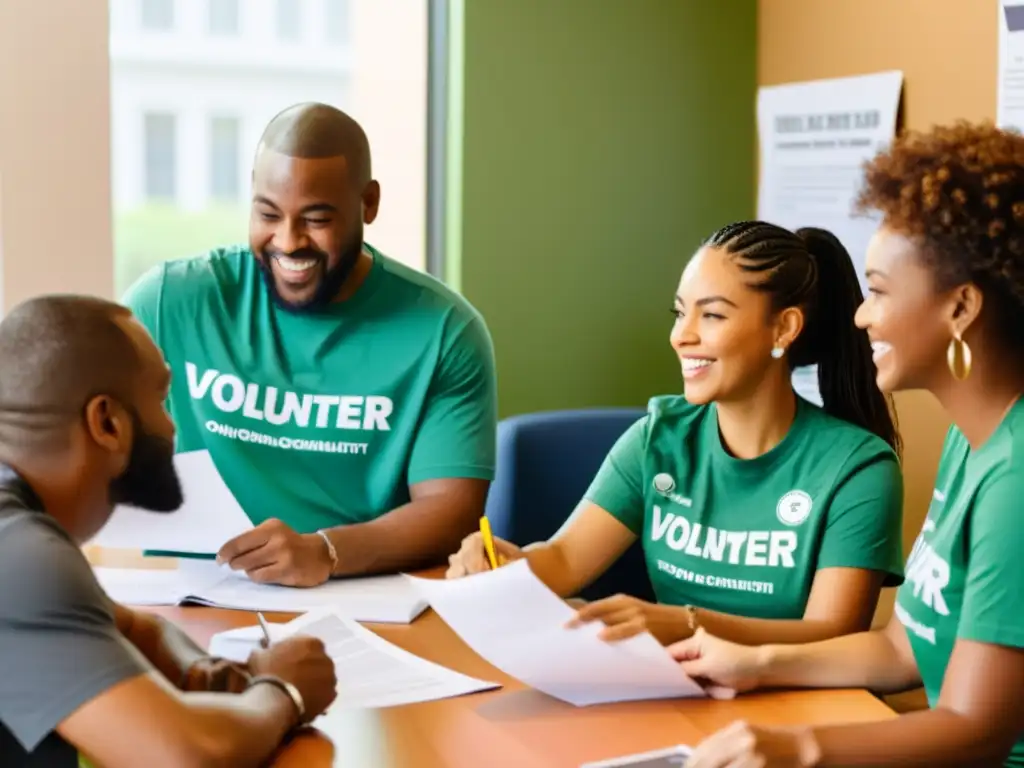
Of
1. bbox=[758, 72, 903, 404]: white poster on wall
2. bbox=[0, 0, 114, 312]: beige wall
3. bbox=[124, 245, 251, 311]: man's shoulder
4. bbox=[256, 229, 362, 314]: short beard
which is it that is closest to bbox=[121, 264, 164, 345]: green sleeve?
bbox=[124, 245, 251, 311]: man's shoulder

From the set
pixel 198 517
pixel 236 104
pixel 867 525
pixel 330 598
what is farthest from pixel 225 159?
pixel 867 525

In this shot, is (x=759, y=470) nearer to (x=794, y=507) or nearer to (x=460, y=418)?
(x=794, y=507)

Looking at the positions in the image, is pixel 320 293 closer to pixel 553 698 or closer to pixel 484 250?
pixel 553 698

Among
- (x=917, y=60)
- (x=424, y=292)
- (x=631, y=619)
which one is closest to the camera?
(x=631, y=619)

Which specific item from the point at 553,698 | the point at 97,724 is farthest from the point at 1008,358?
the point at 97,724

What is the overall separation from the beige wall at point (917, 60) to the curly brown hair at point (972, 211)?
4.05 ft

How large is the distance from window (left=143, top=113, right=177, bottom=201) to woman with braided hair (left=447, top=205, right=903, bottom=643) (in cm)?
166

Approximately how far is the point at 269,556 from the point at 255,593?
0.06 m

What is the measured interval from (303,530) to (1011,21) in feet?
5.58

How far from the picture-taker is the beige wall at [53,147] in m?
2.97

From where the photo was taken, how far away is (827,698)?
1637mm

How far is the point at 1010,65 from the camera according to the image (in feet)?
8.80

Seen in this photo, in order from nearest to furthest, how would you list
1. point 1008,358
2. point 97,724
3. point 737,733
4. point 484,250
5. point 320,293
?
1. point 97,724
2. point 737,733
3. point 1008,358
4. point 320,293
5. point 484,250

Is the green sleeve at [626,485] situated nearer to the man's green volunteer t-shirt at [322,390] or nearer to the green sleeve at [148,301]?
the man's green volunteer t-shirt at [322,390]
